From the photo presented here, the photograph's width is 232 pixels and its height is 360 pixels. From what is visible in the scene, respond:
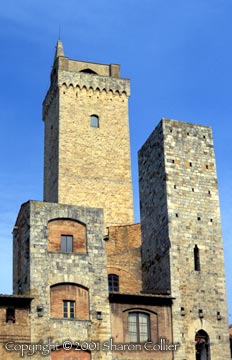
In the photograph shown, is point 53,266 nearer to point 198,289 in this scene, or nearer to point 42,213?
point 42,213

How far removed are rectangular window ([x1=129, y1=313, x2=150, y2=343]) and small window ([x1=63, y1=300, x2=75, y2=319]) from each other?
2966 millimetres

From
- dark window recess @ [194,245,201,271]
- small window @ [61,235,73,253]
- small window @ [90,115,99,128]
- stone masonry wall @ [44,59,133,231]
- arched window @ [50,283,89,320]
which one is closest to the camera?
arched window @ [50,283,89,320]

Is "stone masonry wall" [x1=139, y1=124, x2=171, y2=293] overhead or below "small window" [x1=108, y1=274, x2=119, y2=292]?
overhead

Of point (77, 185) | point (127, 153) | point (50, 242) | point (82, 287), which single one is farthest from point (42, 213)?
point (127, 153)

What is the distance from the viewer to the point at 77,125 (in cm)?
5341

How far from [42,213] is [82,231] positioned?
2.31 metres

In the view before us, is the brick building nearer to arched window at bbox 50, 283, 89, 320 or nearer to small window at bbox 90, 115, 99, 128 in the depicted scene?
arched window at bbox 50, 283, 89, 320

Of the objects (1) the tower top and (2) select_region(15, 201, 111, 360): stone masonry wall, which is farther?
(1) the tower top

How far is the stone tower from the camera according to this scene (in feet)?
118

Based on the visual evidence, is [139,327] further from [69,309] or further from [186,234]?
[186,234]

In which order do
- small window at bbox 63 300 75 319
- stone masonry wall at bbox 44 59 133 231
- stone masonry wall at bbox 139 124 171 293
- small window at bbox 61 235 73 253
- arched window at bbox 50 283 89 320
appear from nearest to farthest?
1. arched window at bbox 50 283 89 320
2. small window at bbox 63 300 75 319
3. small window at bbox 61 235 73 253
4. stone masonry wall at bbox 139 124 171 293
5. stone masonry wall at bbox 44 59 133 231

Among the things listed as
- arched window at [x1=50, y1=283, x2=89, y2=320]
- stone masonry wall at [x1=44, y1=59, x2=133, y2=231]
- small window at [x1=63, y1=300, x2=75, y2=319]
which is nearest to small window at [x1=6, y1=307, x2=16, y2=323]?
arched window at [x1=50, y1=283, x2=89, y2=320]

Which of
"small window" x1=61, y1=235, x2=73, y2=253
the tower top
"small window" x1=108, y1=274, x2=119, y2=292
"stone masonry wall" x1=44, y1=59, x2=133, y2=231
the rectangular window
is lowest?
the rectangular window

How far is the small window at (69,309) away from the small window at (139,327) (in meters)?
2.92
